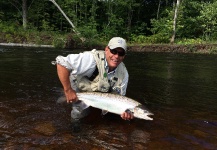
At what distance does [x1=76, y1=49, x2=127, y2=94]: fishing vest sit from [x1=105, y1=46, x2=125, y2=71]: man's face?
0.37 ft

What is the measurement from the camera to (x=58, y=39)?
21516 mm

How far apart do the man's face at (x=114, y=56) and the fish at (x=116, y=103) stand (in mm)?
513

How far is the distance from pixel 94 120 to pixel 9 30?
2267 centimetres

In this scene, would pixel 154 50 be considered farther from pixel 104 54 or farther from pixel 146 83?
pixel 104 54

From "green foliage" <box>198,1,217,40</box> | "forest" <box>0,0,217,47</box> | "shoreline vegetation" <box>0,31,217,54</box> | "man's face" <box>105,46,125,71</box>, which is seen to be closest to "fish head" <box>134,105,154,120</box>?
"man's face" <box>105,46,125,71</box>

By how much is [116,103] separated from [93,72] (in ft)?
2.31

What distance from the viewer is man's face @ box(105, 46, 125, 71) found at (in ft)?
13.5

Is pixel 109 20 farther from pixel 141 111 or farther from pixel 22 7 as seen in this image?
pixel 141 111

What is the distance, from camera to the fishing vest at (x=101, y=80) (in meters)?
4.38

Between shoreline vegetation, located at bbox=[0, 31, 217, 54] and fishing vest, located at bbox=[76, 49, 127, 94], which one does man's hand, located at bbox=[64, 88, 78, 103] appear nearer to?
fishing vest, located at bbox=[76, 49, 127, 94]

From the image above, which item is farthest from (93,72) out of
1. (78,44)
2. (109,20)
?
(109,20)

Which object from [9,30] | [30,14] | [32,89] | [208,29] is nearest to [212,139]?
[32,89]

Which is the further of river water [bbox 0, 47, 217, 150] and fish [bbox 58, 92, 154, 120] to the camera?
fish [bbox 58, 92, 154, 120]

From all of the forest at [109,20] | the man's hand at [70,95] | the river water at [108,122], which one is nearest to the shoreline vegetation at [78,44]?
the forest at [109,20]
